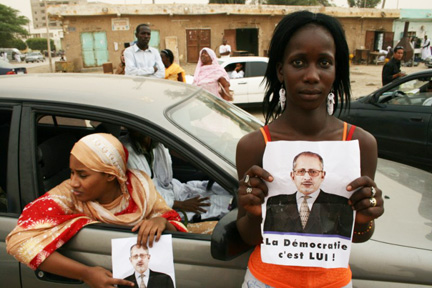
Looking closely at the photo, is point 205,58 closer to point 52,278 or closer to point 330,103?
point 52,278

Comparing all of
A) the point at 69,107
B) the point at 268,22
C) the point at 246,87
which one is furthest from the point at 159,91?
the point at 268,22

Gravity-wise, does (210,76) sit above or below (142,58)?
below

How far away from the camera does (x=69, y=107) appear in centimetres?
175

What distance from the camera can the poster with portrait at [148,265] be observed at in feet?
5.07

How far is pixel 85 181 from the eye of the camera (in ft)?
5.41

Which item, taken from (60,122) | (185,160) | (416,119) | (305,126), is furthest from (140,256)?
(416,119)

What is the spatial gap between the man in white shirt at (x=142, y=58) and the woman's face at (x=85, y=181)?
4.00 meters

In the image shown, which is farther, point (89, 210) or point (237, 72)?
point (237, 72)

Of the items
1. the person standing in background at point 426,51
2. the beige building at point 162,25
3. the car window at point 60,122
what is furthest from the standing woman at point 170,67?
the person standing in background at point 426,51

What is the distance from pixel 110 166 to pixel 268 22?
19695 millimetres

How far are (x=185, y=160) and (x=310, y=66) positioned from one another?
86 centimetres

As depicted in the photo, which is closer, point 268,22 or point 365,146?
point 365,146

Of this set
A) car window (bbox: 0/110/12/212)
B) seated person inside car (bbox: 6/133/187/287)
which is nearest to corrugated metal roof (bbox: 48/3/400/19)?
car window (bbox: 0/110/12/212)

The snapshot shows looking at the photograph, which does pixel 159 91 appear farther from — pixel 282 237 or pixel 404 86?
pixel 404 86
